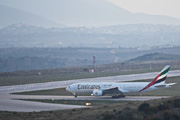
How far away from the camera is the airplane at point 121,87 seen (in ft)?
241

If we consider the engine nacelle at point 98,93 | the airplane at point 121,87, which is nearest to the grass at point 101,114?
the airplane at point 121,87

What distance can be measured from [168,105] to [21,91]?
50887mm

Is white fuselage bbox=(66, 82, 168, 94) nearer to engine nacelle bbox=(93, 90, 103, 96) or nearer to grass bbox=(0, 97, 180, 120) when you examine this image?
engine nacelle bbox=(93, 90, 103, 96)

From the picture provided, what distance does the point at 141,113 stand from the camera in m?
45.6

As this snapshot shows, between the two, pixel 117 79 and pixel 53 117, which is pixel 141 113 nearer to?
pixel 53 117

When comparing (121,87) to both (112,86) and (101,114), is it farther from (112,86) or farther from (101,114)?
(101,114)

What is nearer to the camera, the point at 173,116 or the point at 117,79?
the point at 173,116

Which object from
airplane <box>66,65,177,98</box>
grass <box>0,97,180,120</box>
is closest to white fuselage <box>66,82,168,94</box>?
airplane <box>66,65,177,98</box>

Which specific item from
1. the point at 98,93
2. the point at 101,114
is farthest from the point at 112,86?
the point at 101,114

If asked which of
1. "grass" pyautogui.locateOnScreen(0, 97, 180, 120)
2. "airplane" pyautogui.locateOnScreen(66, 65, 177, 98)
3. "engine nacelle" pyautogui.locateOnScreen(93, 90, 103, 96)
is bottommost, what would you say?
"grass" pyautogui.locateOnScreen(0, 97, 180, 120)

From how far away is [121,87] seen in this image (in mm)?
75500

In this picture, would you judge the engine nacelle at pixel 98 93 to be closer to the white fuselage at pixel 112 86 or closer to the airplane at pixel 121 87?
the airplane at pixel 121 87

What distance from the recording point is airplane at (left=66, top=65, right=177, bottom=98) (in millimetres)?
73363

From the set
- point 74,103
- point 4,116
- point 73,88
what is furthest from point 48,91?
point 4,116
